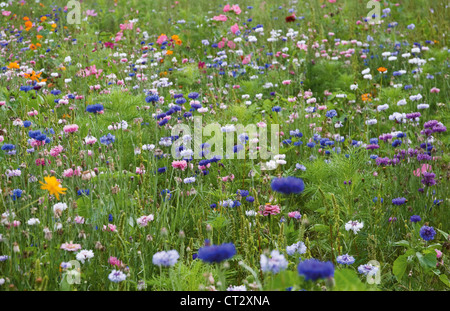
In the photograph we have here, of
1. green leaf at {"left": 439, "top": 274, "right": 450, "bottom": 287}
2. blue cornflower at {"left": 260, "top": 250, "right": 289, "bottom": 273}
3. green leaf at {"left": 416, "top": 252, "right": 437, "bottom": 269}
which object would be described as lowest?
green leaf at {"left": 439, "top": 274, "right": 450, "bottom": 287}

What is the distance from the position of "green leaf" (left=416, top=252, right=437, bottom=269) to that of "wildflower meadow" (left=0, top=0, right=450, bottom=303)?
1 centimetres

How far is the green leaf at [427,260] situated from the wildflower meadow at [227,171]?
11mm

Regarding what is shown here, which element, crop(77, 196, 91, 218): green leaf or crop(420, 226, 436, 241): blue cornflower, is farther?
crop(77, 196, 91, 218): green leaf

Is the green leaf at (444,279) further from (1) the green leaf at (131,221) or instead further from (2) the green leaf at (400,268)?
(1) the green leaf at (131,221)

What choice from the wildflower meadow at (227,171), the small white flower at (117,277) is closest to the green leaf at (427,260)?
the wildflower meadow at (227,171)

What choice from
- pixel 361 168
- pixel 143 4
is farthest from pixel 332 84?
pixel 143 4

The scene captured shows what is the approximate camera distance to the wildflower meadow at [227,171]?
1681mm

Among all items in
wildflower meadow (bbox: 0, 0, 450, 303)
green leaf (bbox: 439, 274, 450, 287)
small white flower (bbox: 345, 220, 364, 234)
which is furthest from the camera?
small white flower (bbox: 345, 220, 364, 234)

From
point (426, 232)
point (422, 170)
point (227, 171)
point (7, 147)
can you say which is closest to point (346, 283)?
point (426, 232)

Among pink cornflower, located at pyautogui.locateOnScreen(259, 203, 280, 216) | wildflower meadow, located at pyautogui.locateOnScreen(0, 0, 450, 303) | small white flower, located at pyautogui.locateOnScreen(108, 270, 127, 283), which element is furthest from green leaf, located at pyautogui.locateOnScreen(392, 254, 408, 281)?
small white flower, located at pyautogui.locateOnScreen(108, 270, 127, 283)

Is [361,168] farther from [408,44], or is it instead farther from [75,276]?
[408,44]

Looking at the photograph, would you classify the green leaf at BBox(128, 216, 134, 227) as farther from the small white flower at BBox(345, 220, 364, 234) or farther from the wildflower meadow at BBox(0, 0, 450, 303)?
the small white flower at BBox(345, 220, 364, 234)

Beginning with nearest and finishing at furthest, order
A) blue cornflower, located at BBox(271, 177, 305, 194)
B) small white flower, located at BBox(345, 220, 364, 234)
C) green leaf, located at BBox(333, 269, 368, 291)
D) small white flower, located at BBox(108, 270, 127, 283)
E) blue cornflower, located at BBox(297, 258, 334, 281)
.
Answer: blue cornflower, located at BBox(297, 258, 334, 281)
green leaf, located at BBox(333, 269, 368, 291)
blue cornflower, located at BBox(271, 177, 305, 194)
small white flower, located at BBox(108, 270, 127, 283)
small white flower, located at BBox(345, 220, 364, 234)

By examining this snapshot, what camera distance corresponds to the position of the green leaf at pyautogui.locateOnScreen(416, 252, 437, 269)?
176 centimetres
